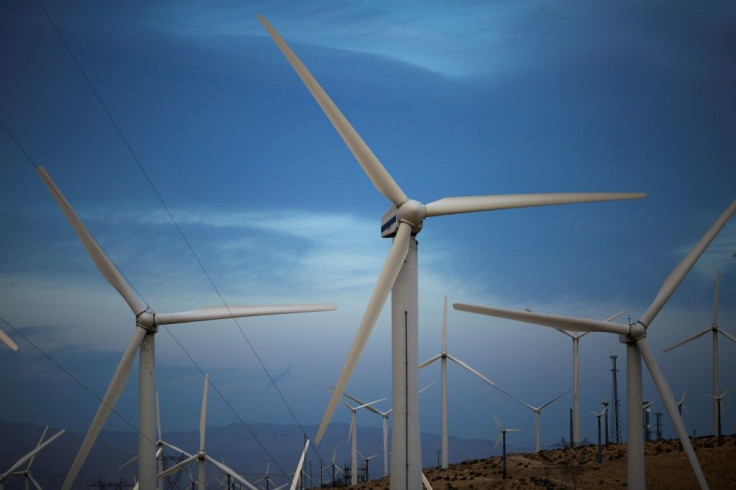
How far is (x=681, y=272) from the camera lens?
4709cm

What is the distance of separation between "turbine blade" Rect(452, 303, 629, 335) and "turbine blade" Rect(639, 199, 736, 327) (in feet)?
5.88

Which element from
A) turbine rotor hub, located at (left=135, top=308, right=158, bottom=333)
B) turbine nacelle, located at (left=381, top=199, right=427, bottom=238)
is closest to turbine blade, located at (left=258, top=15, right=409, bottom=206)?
turbine nacelle, located at (left=381, top=199, right=427, bottom=238)

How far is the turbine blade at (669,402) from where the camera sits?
43406 mm

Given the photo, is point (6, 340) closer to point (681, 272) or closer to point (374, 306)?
point (374, 306)

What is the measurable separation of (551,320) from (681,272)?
895 centimetres

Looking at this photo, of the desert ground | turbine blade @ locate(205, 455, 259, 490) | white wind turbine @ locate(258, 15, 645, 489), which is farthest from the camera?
the desert ground

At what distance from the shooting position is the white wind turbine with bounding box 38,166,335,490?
3781 centimetres

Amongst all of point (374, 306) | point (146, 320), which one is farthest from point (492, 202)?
point (146, 320)

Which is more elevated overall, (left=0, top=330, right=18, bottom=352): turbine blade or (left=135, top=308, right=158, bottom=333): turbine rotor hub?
(left=135, top=308, right=158, bottom=333): turbine rotor hub

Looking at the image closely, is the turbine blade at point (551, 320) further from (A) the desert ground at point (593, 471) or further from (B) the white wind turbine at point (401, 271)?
(A) the desert ground at point (593, 471)

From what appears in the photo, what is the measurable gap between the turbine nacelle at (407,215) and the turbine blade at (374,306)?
1.06 feet

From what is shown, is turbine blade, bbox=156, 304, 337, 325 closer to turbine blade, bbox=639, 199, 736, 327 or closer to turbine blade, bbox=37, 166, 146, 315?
turbine blade, bbox=37, 166, 146, 315

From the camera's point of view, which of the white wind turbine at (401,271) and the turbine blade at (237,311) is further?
the turbine blade at (237,311)

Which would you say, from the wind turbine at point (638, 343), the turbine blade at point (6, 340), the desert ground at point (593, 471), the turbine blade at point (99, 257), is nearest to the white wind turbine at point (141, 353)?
the turbine blade at point (99, 257)
